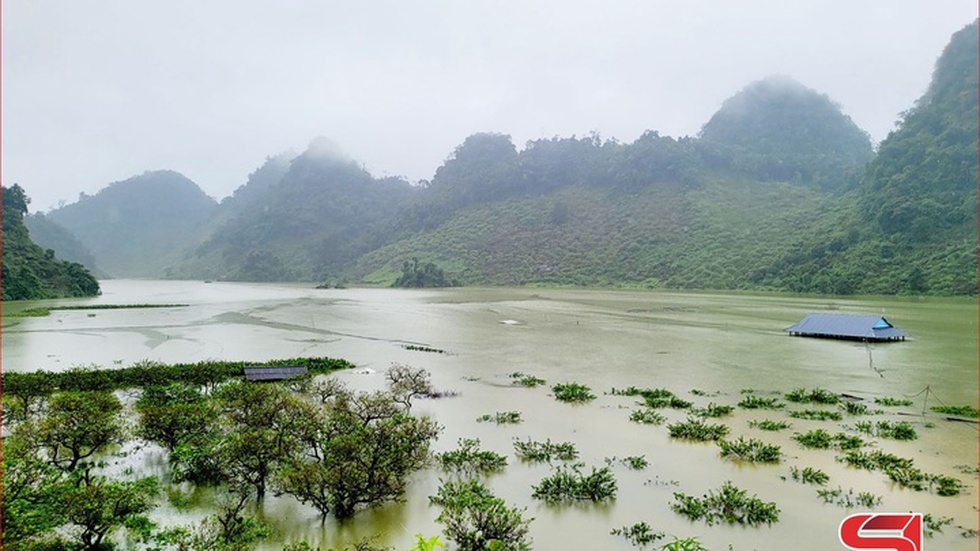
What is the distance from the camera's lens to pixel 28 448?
28.2 feet

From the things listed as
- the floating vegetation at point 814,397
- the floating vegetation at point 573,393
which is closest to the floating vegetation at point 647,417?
the floating vegetation at point 573,393

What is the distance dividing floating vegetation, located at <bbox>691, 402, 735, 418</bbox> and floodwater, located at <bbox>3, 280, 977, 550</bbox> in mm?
464

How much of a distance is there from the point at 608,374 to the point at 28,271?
64.1m

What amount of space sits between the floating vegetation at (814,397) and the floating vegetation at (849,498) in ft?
22.5

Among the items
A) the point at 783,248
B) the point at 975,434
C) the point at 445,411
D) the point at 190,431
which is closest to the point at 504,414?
the point at 445,411

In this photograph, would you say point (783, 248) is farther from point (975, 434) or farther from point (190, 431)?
point (190, 431)

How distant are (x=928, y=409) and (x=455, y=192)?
120 metres

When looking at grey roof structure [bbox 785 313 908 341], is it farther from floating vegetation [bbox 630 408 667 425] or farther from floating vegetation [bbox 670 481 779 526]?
floating vegetation [bbox 670 481 779 526]

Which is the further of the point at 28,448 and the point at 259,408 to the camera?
the point at 259,408

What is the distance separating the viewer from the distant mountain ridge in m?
57.8

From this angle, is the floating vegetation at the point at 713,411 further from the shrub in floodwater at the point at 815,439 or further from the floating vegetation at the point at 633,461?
the floating vegetation at the point at 633,461

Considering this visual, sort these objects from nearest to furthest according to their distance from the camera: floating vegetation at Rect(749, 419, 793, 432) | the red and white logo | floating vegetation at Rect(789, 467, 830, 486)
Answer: the red and white logo < floating vegetation at Rect(789, 467, 830, 486) < floating vegetation at Rect(749, 419, 793, 432)

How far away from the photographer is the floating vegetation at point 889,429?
1180cm

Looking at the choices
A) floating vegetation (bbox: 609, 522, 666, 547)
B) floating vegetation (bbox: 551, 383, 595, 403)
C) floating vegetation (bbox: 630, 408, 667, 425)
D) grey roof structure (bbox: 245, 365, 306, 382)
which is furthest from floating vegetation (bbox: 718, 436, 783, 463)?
grey roof structure (bbox: 245, 365, 306, 382)
